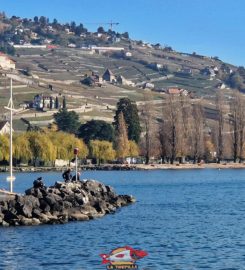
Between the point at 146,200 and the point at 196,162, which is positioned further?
the point at 196,162

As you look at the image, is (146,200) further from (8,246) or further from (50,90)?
(50,90)

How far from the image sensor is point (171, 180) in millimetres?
78000

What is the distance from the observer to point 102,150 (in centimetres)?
11094

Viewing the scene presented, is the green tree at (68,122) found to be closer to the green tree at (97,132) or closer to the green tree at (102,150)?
the green tree at (97,132)

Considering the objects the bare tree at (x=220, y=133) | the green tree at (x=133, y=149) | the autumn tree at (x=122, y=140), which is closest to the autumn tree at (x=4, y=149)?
the autumn tree at (x=122, y=140)

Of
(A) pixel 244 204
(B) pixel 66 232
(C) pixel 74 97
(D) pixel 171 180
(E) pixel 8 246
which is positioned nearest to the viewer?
(E) pixel 8 246

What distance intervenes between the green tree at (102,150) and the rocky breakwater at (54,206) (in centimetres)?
6277

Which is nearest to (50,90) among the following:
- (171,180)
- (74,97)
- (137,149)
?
(74,97)

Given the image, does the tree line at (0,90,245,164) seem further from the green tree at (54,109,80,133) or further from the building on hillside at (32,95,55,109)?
the building on hillside at (32,95,55,109)

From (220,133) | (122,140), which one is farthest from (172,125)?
(220,133)

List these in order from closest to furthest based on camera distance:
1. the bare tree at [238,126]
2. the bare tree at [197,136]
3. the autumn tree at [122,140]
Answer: the autumn tree at [122,140] < the bare tree at [197,136] < the bare tree at [238,126]

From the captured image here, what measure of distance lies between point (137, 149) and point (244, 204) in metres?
66.6

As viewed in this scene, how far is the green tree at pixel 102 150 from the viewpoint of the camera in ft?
363

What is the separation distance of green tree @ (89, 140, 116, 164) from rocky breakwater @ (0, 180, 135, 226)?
206ft
